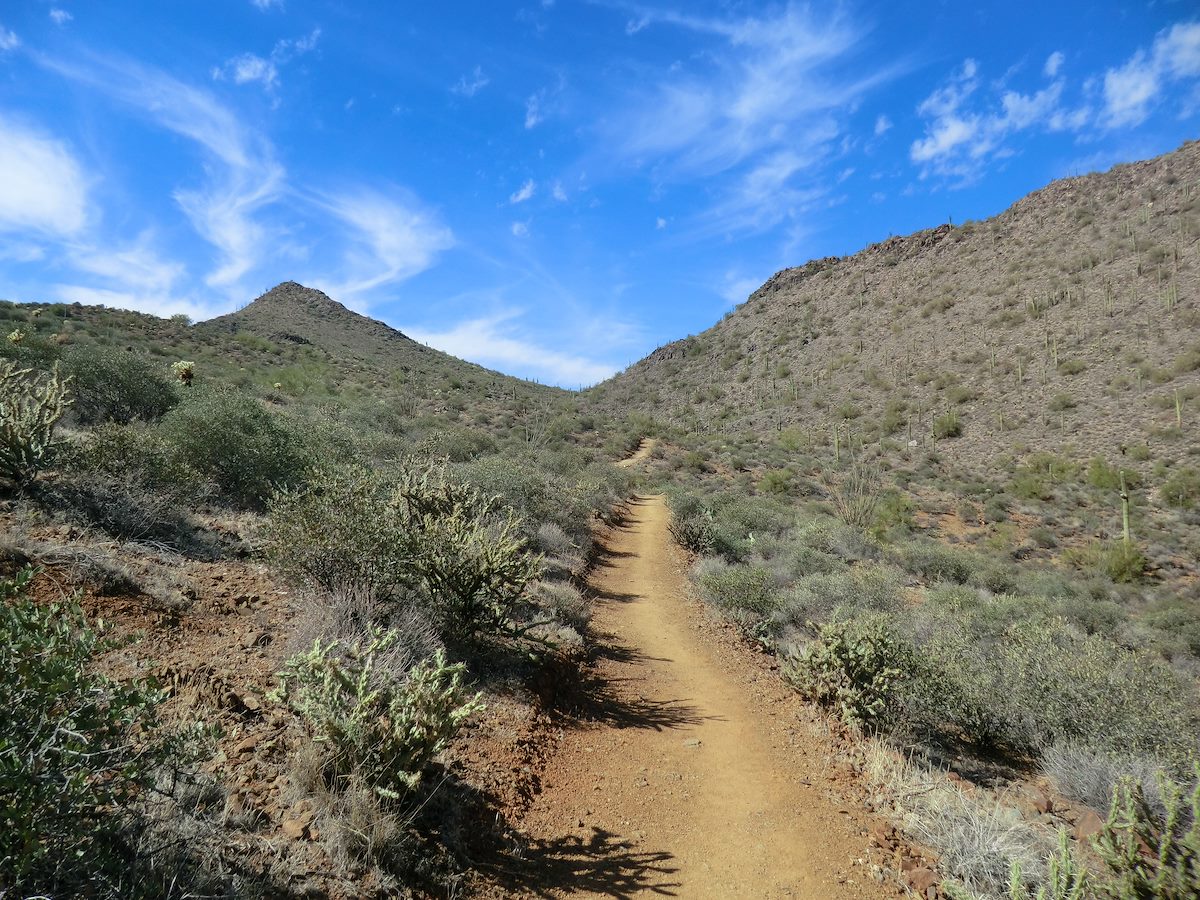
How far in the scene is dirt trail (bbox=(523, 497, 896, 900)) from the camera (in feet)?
13.3

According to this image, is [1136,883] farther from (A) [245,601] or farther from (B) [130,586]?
(B) [130,586]

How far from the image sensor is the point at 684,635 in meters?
9.38

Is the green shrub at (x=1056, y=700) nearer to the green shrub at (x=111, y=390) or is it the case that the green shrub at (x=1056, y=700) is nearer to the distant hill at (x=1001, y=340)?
the green shrub at (x=111, y=390)

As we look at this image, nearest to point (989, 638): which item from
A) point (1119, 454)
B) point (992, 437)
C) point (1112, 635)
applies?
point (1112, 635)

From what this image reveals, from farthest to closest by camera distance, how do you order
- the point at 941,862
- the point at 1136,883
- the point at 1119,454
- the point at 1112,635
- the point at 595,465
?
the point at 595,465, the point at 1119,454, the point at 1112,635, the point at 941,862, the point at 1136,883

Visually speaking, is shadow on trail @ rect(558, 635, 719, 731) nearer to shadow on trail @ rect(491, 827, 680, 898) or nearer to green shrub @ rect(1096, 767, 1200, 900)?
shadow on trail @ rect(491, 827, 680, 898)

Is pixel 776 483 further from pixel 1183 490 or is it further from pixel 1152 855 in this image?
pixel 1152 855

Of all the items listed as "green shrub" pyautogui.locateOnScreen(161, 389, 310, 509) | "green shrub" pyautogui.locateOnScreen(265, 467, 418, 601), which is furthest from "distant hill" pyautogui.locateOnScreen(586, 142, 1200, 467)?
"green shrub" pyautogui.locateOnScreen(161, 389, 310, 509)

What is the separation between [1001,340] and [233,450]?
39028 mm

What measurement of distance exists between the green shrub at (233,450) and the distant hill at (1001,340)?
96.6ft

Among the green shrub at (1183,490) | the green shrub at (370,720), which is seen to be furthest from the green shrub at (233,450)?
the green shrub at (1183,490)

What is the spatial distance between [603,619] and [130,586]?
6.27m

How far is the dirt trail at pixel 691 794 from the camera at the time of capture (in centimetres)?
404

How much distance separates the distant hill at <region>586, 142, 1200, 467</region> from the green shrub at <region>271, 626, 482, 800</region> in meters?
29.7
